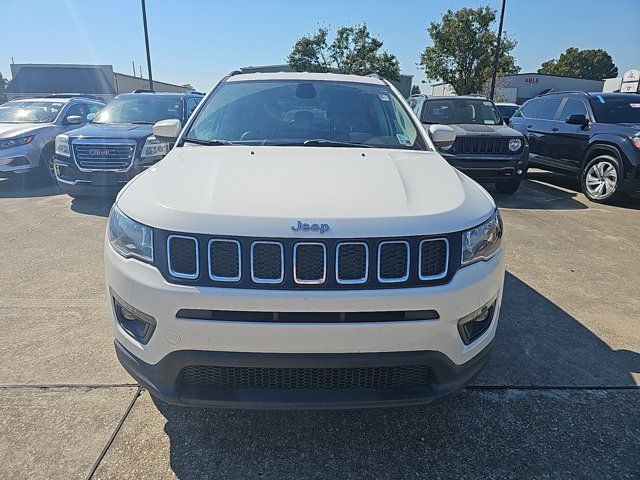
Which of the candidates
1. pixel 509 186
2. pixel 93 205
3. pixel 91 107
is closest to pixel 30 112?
pixel 91 107

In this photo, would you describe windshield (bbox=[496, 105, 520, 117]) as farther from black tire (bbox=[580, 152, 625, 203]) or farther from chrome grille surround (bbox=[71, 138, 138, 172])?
chrome grille surround (bbox=[71, 138, 138, 172])

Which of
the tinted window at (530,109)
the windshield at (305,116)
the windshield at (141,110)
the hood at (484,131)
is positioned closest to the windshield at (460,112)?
the hood at (484,131)

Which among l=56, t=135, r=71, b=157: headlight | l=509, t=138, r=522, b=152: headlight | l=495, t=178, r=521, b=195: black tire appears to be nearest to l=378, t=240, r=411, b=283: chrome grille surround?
l=56, t=135, r=71, b=157: headlight

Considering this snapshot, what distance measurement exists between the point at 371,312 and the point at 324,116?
1.87 m

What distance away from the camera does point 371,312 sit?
1.80 m

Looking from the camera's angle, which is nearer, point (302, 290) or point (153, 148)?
point (302, 290)

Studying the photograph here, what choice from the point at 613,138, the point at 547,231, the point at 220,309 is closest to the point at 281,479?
the point at 220,309

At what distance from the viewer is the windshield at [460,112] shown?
8594mm

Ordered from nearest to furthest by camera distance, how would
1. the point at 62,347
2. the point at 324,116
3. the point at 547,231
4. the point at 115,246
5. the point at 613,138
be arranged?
the point at 115,246
the point at 62,347
the point at 324,116
the point at 547,231
the point at 613,138

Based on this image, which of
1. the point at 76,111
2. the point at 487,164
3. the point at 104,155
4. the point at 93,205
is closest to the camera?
the point at 104,155

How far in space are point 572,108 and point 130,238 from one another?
29.4 ft

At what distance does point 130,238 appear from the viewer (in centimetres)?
196

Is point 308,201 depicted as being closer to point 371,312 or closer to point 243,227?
point 243,227

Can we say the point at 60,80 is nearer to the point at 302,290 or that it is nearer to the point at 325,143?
the point at 325,143
